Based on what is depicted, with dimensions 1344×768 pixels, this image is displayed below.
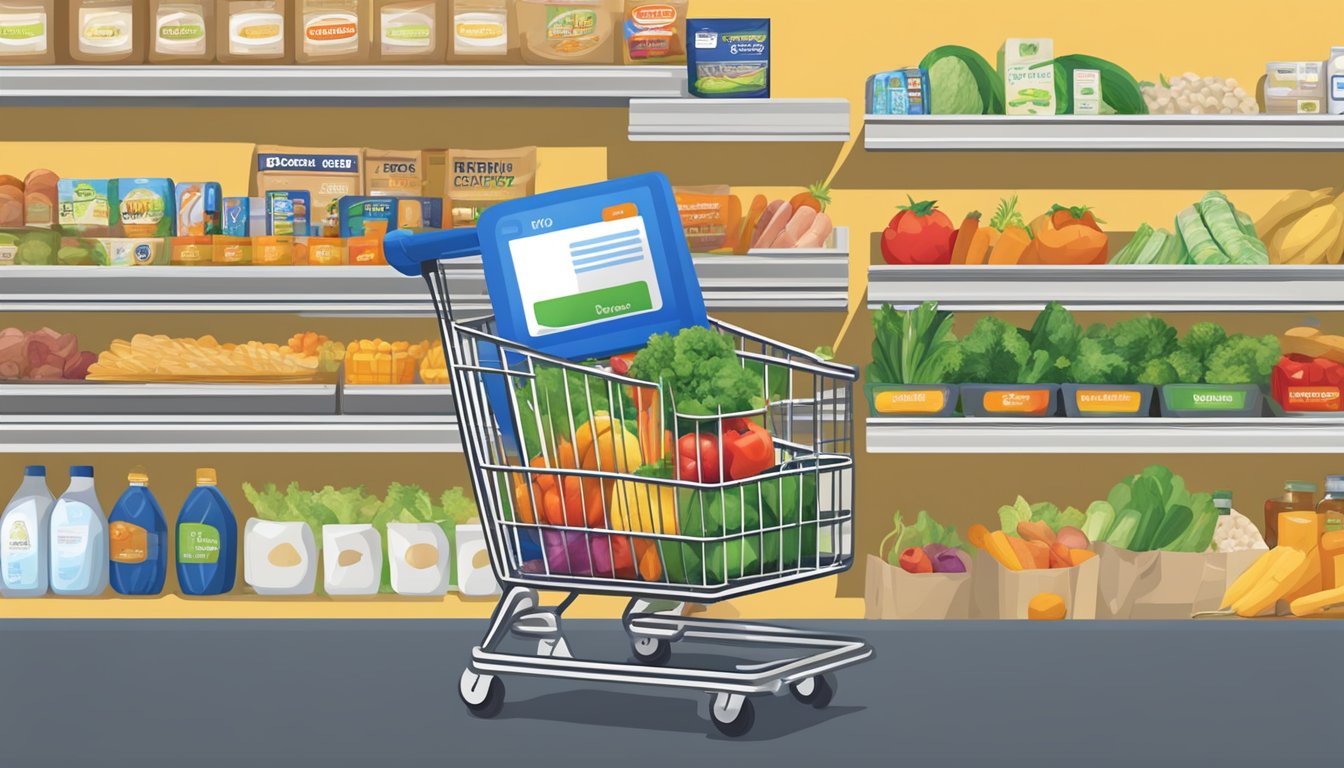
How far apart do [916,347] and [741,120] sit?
2.31 feet

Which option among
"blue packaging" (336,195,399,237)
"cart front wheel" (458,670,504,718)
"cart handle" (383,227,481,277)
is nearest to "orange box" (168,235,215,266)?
"blue packaging" (336,195,399,237)

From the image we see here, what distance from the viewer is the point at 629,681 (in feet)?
9.02

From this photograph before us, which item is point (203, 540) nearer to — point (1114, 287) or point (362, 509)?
point (362, 509)

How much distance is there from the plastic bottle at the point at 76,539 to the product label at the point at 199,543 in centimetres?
21

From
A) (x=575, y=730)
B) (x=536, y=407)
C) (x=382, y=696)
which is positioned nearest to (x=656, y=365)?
(x=536, y=407)

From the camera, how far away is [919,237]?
383 centimetres

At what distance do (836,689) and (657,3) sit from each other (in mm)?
1749

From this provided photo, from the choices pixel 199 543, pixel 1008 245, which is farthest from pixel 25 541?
pixel 1008 245

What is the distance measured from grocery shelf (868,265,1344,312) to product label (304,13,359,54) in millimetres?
1435

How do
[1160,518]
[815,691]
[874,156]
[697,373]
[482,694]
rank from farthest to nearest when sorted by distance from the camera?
1. [874,156]
2. [1160,518]
3. [815,691]
4. [482,694]
5. [697,373]

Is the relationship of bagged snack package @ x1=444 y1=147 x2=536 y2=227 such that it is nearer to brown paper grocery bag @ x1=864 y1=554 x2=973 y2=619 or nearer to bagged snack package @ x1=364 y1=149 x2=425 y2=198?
bagged snack package @ x1=364 y1=149 x2=425 y2=198

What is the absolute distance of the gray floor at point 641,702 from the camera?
300 centimetres

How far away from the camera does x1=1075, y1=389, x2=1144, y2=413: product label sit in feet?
12.2

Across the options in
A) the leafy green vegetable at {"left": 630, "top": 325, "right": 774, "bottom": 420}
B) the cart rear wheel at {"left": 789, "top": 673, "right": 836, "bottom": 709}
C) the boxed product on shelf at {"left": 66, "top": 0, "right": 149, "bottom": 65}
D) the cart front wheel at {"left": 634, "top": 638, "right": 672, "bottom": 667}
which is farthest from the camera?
the boxed product on shelf at {"left": 66, "top": 0, "right": 149, "bottom": 65}
